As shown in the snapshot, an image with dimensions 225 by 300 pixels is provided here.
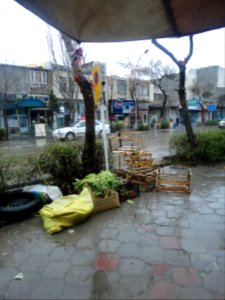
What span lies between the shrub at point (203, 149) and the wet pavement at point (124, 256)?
2.90 m

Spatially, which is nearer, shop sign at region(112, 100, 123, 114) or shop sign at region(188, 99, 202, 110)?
shop sign at region(112, 100, 123, 114)

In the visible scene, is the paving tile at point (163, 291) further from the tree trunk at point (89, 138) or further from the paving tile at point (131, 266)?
the tree trunk at point (89, 138)

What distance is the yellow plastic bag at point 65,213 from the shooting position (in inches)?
123

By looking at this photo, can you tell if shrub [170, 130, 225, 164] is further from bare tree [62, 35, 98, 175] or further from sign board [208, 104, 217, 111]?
sign board [208, 104, 217, 111]

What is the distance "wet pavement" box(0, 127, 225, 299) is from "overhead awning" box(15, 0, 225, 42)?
92.7 inches

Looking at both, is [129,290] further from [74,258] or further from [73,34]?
A: [73,34]

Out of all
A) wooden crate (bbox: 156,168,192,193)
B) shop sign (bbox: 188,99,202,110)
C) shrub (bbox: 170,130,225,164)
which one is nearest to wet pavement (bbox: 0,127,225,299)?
wooden crate (bbox: 156,168,192,193)

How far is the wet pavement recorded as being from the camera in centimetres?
204

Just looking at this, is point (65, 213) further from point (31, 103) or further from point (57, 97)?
point (57, 97)

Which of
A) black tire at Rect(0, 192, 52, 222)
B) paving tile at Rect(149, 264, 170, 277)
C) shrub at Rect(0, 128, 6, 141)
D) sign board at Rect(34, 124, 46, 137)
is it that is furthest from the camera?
sign board at Rect(34, 124, 46, 137)

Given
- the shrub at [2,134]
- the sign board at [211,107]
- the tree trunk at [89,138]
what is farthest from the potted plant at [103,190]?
the sign board at [211,107]

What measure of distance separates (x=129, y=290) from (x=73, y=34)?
8.27 feet

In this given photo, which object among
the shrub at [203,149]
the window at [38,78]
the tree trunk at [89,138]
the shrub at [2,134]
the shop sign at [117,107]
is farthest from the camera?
the shop sign at [117,107]

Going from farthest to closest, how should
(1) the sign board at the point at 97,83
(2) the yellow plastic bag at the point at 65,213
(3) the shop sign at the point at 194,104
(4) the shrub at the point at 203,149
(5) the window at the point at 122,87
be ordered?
1. (3) the shop sign at the point at 194,104
2. (5) the window at the point at 122,87
3. (4) the shrub at the point at 203,149
4. (1) the sign board at the point at 97,83
5. (2) the yellow plastic bag at the point at 65,213
